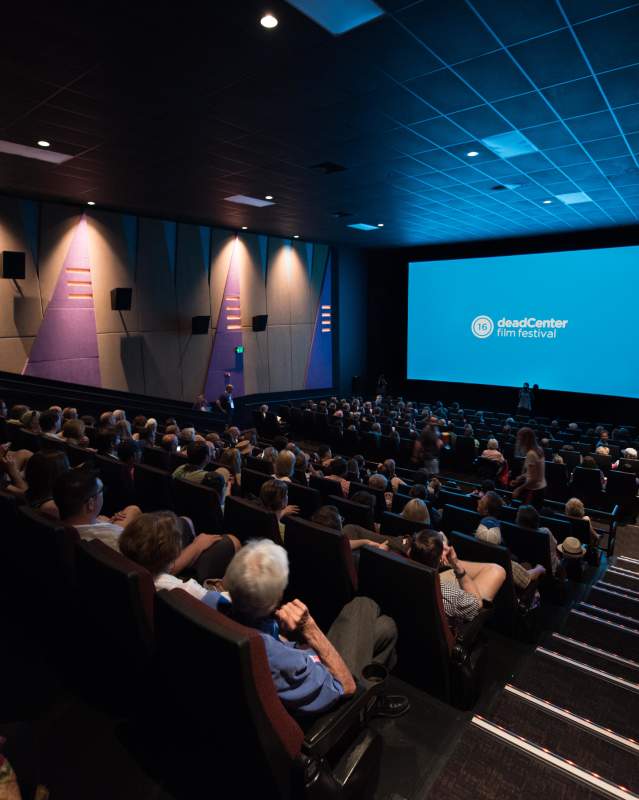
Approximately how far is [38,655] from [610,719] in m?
2.78

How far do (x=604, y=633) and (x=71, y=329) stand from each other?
9987 millimetres

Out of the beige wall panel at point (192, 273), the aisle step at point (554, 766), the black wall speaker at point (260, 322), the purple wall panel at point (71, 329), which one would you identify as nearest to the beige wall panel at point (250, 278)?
the black wall speaker at point (260, 322)

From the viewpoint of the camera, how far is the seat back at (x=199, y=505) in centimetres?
350

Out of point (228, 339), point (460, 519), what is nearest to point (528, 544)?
point (460, 519)

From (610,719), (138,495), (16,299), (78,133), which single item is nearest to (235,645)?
(610,719)

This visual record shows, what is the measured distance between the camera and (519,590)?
3.27 metres

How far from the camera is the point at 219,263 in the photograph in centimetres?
1309

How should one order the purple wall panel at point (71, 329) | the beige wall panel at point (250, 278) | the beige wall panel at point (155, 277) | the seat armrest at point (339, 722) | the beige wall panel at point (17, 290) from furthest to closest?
the beige wall panel at point (250, 278) → the beige wall panel at point (155, 277) → the purple wall panel at point (71, 329) → the beige wall panel at point (17, 290) → the seat armrest at point (339, 722)

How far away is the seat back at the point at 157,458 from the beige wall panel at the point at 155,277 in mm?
7006

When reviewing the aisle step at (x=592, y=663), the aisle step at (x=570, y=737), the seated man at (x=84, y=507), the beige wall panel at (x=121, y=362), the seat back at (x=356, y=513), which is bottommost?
the aisle step at (x=592, y=663)

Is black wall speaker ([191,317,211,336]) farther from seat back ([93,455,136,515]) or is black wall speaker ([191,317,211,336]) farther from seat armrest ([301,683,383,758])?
seat armrest ([301,683,383,758])

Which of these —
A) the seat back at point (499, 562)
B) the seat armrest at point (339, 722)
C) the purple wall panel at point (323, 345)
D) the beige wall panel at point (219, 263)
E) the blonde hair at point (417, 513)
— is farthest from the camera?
the purple wall panel at point (323, 345)

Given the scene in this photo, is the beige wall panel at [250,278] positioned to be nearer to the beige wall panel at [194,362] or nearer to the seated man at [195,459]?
the beige wall panel at [194,362]

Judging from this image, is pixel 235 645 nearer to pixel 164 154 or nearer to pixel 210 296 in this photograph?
pixel 164 154
